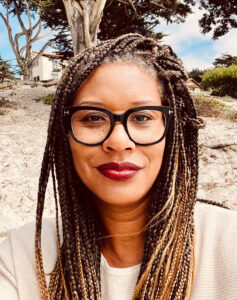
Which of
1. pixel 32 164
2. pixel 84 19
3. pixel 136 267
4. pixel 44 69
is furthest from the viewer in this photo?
pixel 44 69

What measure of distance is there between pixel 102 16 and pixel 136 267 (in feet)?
44.7

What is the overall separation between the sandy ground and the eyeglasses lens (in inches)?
107

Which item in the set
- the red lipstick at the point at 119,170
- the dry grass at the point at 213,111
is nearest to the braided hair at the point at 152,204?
the red lipstick at the point at 119,170

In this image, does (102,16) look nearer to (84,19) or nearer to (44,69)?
(84,19)

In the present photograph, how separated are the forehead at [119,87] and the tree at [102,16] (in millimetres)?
7424

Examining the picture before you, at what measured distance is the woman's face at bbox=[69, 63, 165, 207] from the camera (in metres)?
1.34

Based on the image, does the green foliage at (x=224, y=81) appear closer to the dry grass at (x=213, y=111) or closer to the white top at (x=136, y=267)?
the dry grass at (x=213, y=111)

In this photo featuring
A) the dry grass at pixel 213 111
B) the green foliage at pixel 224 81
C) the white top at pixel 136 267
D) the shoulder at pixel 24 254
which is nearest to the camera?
the white top at pixel 136 267

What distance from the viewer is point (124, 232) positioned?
63.4 inches

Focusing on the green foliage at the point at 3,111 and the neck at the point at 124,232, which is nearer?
the neck at the point at 124,232

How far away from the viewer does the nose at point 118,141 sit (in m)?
1.32

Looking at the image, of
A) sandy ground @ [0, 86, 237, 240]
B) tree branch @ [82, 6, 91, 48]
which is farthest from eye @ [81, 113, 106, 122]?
tree branch @ [82, 6, 91, 48]

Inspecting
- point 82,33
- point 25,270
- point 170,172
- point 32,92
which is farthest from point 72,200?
point 32,92

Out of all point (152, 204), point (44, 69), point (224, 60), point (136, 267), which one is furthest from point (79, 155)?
point (44, 69)
